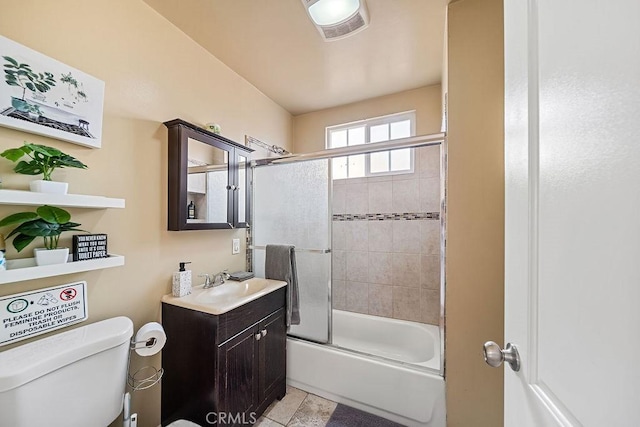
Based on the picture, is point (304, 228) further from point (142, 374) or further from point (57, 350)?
point (57, 350)

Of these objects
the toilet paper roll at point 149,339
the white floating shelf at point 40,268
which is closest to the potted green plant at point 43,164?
the white floating shelf at point 40,268

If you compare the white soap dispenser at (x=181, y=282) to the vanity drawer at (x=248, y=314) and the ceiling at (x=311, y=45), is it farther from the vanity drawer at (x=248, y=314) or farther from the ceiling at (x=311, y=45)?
the ceiling at (x=311, y=45)

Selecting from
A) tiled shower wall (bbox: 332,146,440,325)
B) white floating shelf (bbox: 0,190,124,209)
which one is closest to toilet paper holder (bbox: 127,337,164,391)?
white floating shelf (bbox: 0,190,124,209)

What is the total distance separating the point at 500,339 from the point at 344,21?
1.98m

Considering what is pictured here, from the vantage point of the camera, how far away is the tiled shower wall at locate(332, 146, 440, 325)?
2.32m

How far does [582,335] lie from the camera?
39 cm

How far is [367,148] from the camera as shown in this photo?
5.66 feet

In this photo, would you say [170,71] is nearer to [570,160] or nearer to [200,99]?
[200,99]

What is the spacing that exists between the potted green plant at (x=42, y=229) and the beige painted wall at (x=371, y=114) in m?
2.18

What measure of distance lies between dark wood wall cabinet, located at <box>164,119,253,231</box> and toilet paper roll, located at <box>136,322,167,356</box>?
539 millimetres

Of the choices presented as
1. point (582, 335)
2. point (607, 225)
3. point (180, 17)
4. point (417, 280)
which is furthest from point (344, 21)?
point (417, 280)

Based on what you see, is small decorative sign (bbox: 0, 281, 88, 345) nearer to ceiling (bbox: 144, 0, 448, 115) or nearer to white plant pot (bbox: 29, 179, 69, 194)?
white plant pot (bbox: 29, 179, 69, 194)

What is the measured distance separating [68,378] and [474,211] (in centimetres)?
193

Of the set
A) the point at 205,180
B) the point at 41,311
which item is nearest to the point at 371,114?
the point at 205,180
